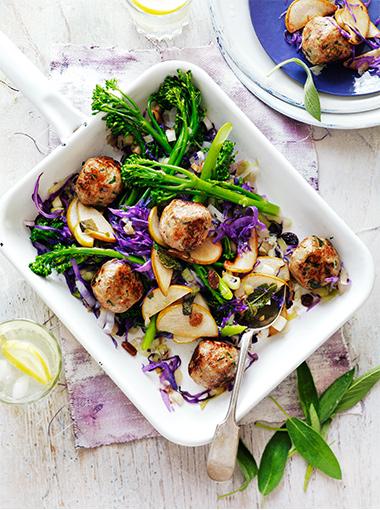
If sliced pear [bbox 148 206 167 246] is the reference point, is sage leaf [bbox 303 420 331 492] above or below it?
below

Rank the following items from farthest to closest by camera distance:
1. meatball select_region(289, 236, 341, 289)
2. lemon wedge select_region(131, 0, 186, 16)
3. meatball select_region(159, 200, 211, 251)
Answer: lemon wedge select_region(131, 0, 186, 16)
meatball select_region(289, 236, 341, 289)
meatball select_region(159, 200, 211, 251)

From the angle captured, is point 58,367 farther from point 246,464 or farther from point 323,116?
point 323,116

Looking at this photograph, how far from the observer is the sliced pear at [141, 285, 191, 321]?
2582 millimetres

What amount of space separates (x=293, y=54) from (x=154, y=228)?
98cm

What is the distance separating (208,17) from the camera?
2.92 metres

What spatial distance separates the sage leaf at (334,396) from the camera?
2768 mm

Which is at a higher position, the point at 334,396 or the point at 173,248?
the point at 173,248

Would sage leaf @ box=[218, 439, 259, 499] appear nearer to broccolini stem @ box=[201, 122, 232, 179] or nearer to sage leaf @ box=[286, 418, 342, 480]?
sage leaf @ box=[286, 418, 342, 480]

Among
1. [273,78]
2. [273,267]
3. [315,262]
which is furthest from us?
[273,78]

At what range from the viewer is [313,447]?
2.74 metres

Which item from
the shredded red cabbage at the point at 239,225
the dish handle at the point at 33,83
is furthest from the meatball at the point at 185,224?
the dish handle at the point at 33,83

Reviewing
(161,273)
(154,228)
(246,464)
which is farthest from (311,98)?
(246,464)

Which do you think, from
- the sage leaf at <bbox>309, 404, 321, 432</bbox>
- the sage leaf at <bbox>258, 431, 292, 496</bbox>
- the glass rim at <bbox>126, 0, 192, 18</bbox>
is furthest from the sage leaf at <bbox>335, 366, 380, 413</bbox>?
the glass rim at <bbox>126, 0, 192, 18</bbox>

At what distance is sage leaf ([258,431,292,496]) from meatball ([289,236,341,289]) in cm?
67
